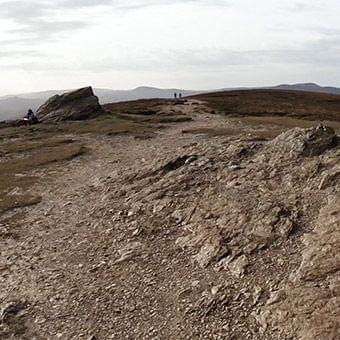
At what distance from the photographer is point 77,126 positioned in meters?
68.3

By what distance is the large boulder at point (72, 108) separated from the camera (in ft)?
245

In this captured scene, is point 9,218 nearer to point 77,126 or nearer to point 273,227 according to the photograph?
point 273,227

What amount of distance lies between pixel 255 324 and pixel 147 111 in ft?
216

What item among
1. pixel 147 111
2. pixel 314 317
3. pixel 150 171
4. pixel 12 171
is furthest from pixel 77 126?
pixel 314 317

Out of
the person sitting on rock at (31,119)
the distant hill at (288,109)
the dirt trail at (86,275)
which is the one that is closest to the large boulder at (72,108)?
the person sitting on rock at (31,119)

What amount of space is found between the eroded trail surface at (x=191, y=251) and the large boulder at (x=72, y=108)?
3996cm

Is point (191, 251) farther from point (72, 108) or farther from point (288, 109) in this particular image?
point (288, 109)

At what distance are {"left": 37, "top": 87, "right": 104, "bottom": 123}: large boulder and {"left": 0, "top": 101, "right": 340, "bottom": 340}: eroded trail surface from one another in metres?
40.0

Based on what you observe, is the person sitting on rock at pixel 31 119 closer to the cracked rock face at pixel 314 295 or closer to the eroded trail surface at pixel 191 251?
the eroded trail surface at pixel 191 251

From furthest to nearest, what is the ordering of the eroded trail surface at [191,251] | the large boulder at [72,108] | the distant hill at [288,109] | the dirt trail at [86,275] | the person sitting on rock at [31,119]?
the distant hill at [288,109] < the person sitting on rock at [31,119] < the large boulder at [72,108] < the dirt trail at [86,275] < the eroded trail surface at [191,251]

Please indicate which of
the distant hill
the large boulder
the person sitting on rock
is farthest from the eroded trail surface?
the distant hill

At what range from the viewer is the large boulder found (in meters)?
74.8

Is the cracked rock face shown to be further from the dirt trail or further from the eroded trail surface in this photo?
the dirt trail

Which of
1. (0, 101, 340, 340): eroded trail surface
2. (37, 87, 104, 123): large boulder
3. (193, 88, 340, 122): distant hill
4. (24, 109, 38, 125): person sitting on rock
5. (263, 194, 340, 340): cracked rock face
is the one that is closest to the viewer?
(263, 194, 340, 340): cracked rock face
